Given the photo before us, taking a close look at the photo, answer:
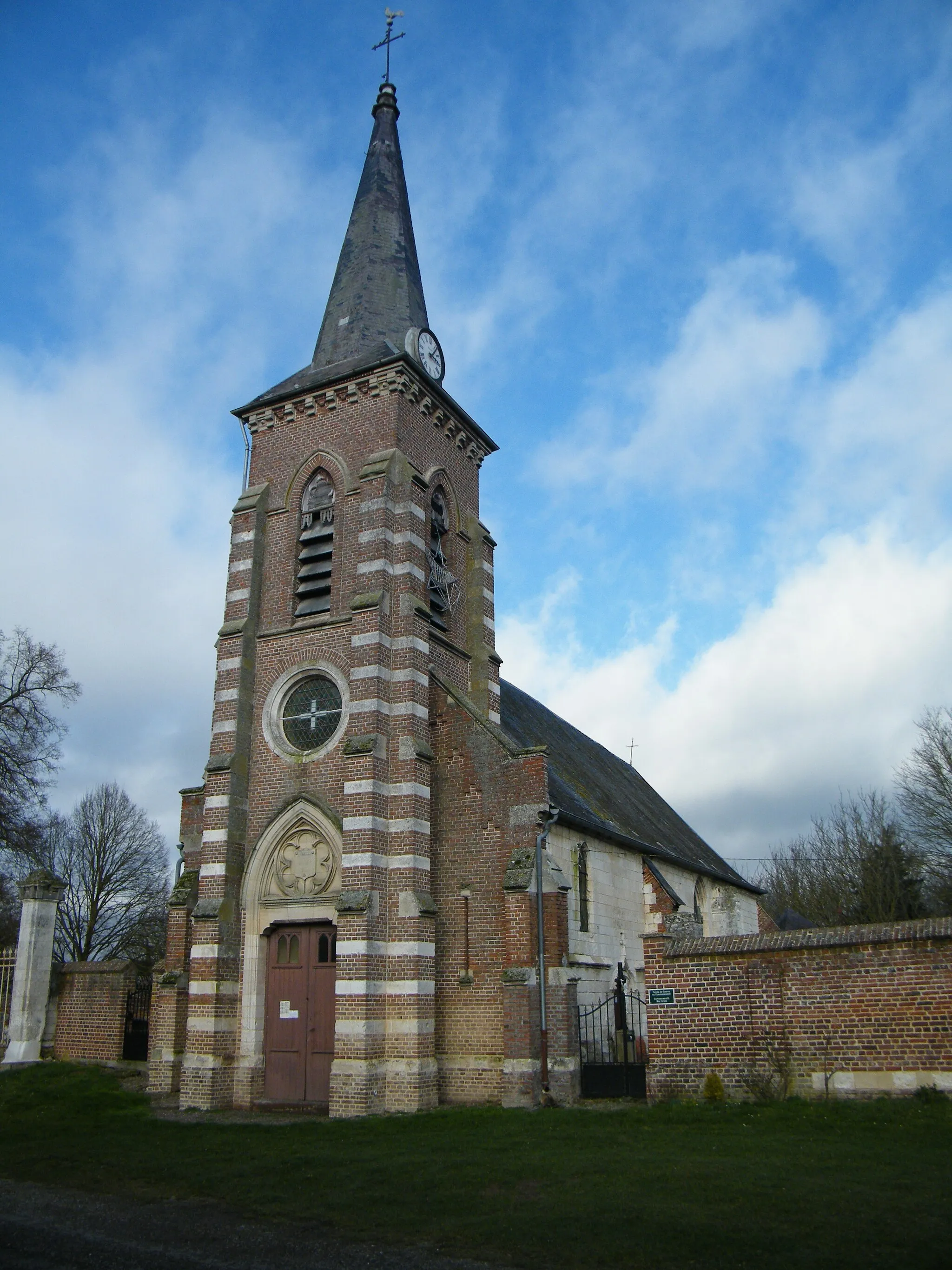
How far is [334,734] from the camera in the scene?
17.5 meters

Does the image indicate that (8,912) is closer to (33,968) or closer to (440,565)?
(33,968)

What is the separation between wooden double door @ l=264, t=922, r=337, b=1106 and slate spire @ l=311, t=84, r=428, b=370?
1135cm

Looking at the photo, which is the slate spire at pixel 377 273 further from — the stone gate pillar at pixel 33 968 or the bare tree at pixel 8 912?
the bare tree at pixel 8 912

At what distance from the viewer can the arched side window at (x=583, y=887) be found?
18.8 metres

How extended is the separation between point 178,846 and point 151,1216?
1099 cm

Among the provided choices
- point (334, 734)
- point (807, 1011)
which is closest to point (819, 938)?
point (807, 1011)

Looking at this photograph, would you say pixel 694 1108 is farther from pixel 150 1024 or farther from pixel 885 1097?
pixel 150 1024

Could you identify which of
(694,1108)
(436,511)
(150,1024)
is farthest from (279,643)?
(694,1108)

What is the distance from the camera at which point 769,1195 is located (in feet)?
26.4

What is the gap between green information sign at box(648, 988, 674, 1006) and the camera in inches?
548

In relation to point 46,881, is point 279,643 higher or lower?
higher

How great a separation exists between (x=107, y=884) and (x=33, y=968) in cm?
2354

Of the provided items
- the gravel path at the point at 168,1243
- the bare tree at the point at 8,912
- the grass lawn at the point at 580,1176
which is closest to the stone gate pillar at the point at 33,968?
the grass lawn at the point at 580,1176

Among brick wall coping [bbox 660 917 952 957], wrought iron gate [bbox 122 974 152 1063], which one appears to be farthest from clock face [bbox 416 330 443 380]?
wrought iron gate [bbox 122 974 152 1063]
